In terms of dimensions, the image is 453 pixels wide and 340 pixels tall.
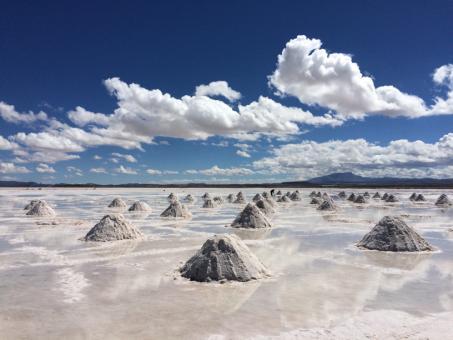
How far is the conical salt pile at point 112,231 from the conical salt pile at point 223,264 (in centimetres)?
661

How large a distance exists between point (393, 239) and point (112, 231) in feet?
35.1

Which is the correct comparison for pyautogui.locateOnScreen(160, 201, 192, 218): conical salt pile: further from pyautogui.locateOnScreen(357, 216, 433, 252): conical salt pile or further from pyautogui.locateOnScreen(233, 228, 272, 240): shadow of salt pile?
pyautogui.locateOnScreen(357, 216, 433, 252): conical salt pile

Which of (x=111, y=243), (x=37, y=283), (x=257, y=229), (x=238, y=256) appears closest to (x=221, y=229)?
(x=257, y=229)

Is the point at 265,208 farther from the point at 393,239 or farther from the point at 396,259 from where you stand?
the point at 396,259

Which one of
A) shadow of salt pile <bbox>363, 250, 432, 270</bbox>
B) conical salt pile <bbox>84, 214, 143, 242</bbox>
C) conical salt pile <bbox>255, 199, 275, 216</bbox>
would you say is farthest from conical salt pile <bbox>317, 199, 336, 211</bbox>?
conical salt pile <bbox>84, 214, 143, 242</bbox>

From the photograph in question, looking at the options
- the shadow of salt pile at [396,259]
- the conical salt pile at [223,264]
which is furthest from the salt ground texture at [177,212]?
the conical salt pile at [223,264]

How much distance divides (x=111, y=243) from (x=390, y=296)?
34.8 feet

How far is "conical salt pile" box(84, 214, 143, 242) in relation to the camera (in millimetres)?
16266

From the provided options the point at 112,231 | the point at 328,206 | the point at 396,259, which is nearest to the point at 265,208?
the point at 328,206

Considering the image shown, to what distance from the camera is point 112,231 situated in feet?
54.0

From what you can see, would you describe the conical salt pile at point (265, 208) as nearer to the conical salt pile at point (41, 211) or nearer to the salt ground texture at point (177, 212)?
the salt ground texture at point (177, 212)

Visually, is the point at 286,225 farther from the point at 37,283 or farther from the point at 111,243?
the point at 37,283

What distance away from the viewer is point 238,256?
10242 mm

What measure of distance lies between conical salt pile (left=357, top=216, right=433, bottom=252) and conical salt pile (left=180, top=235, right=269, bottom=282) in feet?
19.9
